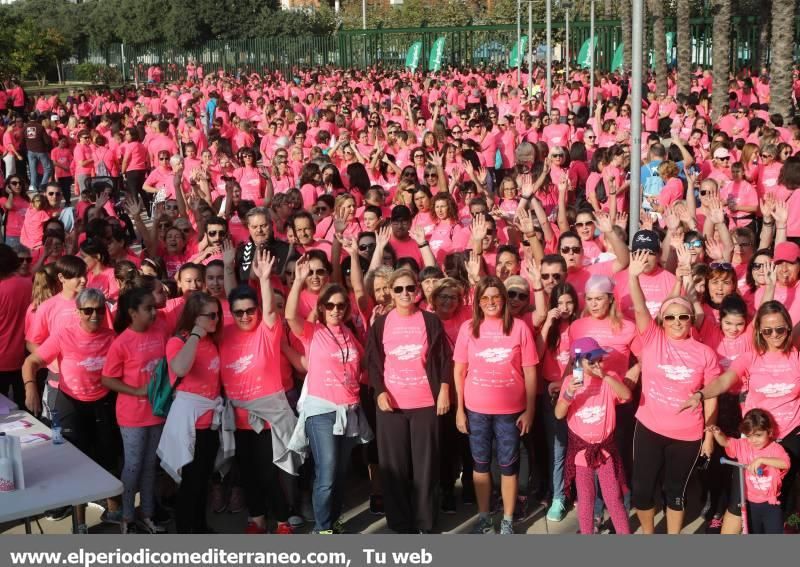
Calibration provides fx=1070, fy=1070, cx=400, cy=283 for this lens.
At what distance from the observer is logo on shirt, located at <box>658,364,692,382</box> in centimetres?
599

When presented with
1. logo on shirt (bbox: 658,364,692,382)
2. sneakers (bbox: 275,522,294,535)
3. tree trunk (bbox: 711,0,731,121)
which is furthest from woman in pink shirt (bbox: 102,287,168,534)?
tree trunk (bbox: 711,0,731,121)

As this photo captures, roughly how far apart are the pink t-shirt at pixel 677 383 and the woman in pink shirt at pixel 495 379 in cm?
71

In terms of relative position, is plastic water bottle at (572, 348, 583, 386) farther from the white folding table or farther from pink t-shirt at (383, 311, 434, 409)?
the white folding table

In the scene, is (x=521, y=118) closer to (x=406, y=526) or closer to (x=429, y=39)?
(x=406, y=526)

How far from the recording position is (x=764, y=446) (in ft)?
19.3

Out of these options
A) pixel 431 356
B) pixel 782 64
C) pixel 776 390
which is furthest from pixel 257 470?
pixel 782 64

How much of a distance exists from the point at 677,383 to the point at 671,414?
178 millimetres

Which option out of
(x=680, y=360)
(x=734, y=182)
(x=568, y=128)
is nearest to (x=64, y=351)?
(x=680, y=360)

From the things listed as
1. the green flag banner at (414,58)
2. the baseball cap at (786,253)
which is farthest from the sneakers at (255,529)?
the green flag banner at (414,58)

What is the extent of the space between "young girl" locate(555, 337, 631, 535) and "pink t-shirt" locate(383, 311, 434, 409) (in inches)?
32.1

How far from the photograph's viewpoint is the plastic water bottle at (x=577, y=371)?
5852mm

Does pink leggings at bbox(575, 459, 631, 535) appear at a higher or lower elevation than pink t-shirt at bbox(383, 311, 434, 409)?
lower

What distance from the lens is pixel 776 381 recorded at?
19.6 ft

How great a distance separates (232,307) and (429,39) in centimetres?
4231
